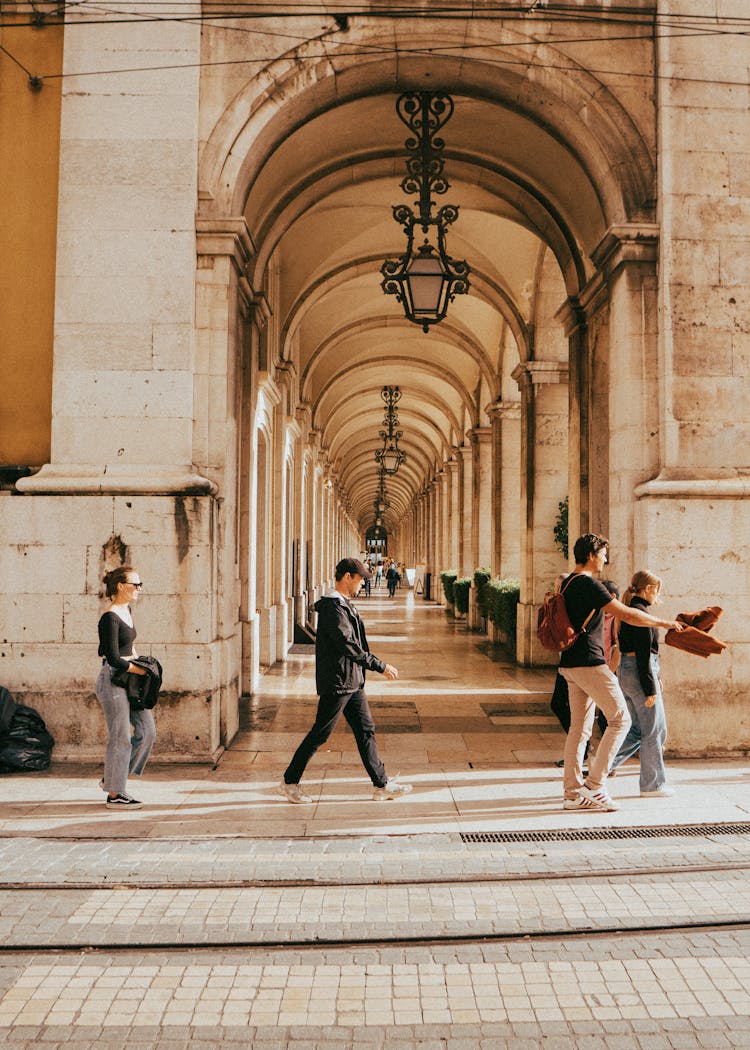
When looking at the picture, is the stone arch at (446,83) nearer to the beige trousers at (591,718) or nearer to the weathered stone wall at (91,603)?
the weathered stone wall at (91,603)

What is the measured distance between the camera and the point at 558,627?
5.91 meters

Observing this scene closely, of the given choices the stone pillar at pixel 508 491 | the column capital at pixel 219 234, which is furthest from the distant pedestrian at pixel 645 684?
the stone pillar at pixel 508 491

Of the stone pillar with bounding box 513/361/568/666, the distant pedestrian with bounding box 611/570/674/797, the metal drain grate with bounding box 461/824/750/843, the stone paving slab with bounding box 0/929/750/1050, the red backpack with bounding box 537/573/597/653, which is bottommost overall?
the metal drain grate with bounding box 461/824/750/843

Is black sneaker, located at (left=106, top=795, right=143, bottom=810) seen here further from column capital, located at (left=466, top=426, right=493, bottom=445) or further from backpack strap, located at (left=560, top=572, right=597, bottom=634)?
column capital, located at (left=466, top=426, right=493, bottom=445)

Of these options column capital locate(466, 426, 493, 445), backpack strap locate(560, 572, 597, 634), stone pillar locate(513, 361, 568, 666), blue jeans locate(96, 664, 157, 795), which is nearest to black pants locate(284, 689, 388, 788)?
blue jeans locate(96, 664, 157, 795)

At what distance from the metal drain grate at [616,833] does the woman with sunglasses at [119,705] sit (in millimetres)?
2203

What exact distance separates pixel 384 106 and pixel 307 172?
4.43 feet

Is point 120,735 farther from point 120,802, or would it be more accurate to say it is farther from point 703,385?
point 703,385

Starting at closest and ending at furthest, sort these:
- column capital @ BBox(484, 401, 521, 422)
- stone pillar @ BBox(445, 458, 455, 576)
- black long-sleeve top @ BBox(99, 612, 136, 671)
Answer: black long-sleeve top @ BBox(99, 612, 136, 671) < column capital @ BBox(484, 401, 521, 422) < stone pillar @ BBox(445, 458, 455, 576)

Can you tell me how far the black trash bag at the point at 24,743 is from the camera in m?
6.97

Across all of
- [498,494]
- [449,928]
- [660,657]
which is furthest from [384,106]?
[498,494]

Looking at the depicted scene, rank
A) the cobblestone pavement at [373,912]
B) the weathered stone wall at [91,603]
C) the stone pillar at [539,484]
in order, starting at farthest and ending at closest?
the stone pillar at [539,484], the weathered stone wall at [91,603], the cobblestone pavement at [373,912]

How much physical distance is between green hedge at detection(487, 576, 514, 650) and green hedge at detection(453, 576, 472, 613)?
625 centimetres

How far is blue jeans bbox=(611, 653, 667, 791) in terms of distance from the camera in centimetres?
636
